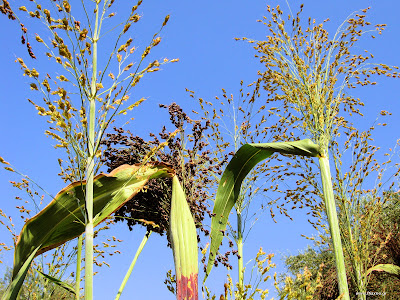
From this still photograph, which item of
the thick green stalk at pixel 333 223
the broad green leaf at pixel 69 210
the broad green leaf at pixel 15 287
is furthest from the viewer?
the thick green stalk at pixel 333 223

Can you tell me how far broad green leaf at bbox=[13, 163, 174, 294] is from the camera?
2.62 m

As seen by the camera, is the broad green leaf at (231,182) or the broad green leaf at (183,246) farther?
the broad green leaf at (231,182)

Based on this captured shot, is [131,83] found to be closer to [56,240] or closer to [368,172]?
[56,240]

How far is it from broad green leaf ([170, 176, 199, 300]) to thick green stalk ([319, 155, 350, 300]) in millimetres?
1592

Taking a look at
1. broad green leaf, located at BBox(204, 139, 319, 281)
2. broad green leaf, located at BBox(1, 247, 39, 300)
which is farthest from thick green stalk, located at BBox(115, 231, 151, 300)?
broad green leaf, located at BBox(1, 247, 39, 300)

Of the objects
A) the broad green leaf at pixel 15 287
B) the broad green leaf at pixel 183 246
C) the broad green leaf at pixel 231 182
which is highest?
the broad green leaf at pixel 231 182

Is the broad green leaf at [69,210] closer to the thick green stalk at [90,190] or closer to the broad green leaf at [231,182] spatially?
the thick green stalk at [90,190]

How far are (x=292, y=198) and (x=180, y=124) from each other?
2.28 m

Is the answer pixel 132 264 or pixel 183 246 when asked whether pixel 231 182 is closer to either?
pixel 183 246

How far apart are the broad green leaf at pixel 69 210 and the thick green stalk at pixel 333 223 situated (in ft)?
6.67

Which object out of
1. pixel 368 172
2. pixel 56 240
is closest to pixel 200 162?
pixel 56 240

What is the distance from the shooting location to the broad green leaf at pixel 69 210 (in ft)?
8.60

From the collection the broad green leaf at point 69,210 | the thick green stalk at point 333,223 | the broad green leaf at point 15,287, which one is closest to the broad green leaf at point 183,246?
the broad green leaf at point 69,210

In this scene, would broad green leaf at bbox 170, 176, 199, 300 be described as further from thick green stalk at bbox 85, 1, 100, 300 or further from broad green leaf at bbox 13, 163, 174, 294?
thick green stalk at bbox 85, 1, 100, 300
